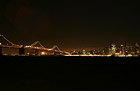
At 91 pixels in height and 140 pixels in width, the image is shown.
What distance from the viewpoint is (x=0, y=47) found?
4184cm
